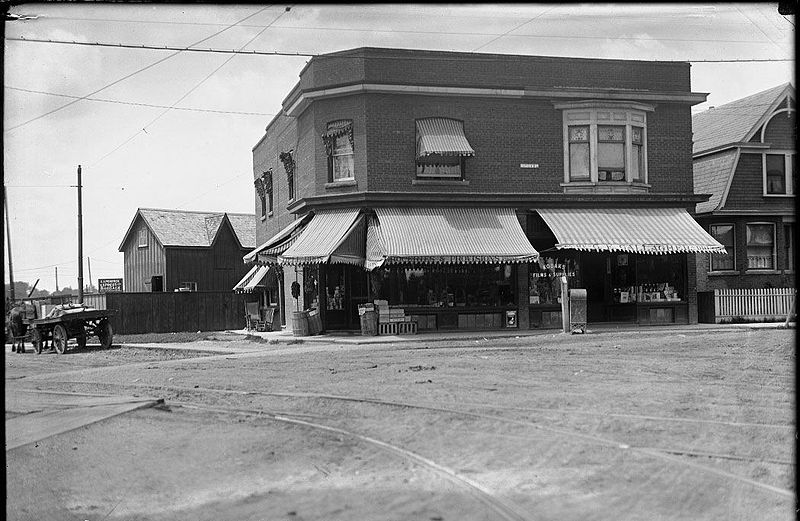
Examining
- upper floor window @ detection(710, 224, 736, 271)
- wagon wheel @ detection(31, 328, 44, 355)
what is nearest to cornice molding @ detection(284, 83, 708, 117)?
upper floor window @ detection(710, 224, 736, 271)

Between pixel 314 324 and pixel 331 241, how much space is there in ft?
9.82

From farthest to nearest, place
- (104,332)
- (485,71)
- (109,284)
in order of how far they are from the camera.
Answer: (109,284), (104,332), (485,71)

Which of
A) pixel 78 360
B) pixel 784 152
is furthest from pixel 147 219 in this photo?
pixel 784 152

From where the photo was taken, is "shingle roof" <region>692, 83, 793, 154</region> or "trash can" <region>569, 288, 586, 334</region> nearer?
"trash can" <region>569, 288, 586, 334</region>

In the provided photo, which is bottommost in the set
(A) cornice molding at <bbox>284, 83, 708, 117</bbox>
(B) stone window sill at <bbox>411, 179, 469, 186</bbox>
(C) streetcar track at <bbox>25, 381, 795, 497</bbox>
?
(C) streetcar track at <bbox>25, 381, 795, 497</bbox>

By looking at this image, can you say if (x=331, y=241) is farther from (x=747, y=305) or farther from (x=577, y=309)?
(x=747, y=305)

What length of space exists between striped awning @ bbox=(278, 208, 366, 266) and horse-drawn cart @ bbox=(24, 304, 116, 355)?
7126 mm

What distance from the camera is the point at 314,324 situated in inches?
968

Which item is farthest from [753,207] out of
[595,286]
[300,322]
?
[300,322]

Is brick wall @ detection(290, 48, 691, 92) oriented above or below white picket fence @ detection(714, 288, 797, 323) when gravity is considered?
above

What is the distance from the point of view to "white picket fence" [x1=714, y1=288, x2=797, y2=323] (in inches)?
1006

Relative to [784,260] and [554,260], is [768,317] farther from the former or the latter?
[554,260]

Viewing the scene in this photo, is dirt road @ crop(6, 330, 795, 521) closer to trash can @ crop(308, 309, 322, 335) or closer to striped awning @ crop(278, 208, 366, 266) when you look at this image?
striped awning @ crop(278, 208, 366, 266)

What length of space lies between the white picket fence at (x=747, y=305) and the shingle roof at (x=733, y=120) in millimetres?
5725
